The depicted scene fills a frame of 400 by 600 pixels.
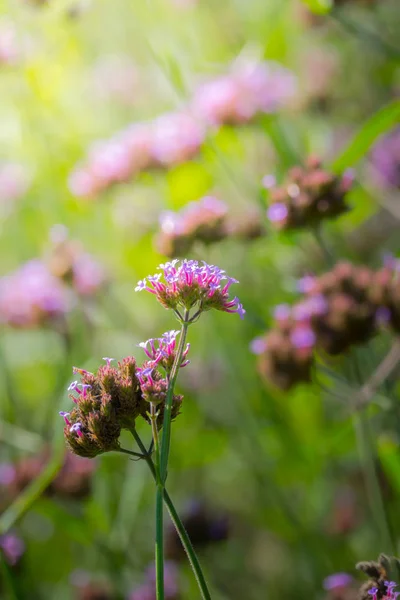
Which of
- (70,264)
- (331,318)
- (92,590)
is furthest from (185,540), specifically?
(70,264)

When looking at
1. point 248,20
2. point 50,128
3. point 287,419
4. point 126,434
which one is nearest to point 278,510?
point 287,419

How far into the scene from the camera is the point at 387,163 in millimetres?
1847

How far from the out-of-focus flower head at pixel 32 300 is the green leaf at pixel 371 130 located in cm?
88

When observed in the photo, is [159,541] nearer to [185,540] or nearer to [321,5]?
[185,540]

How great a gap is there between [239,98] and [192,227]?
0.66 m

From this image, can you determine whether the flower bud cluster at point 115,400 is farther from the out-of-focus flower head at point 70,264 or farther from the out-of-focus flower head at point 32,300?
the out-of-focus flower head at point 32,300

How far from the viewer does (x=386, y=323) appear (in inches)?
46.3

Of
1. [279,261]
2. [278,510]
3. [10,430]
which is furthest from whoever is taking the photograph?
[279,261]

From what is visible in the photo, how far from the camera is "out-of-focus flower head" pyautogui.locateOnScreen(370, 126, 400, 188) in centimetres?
182

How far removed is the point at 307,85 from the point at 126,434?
1.25 m

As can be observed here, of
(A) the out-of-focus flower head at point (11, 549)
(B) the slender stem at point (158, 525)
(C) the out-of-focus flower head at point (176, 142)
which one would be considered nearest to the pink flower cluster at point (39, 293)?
(C) the out-of-focus flower head at point (176, 142)

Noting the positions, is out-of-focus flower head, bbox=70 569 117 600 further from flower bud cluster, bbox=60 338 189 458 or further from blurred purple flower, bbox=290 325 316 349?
flower bud cluster, bbox=60 338 189 458

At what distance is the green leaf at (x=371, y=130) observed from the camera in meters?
1.17

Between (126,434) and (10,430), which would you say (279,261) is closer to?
(126,434)
